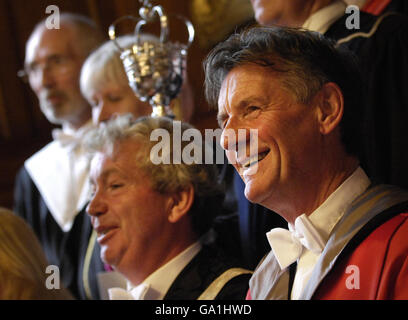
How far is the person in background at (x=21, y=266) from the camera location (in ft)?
7.90

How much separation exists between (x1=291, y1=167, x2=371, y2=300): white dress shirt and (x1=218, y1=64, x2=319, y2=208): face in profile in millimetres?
82

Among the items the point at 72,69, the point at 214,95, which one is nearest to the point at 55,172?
the point at 72,69

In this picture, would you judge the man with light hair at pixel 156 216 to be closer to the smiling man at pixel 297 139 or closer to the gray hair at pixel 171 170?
the gray hair at pixel 171 170

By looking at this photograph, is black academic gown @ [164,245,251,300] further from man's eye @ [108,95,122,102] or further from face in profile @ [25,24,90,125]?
face in profile @ [25,24,90,125]

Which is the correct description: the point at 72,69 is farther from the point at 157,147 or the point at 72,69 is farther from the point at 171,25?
the point at 157,147

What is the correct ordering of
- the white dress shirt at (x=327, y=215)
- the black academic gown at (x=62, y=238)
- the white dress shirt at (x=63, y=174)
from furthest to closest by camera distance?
the white dress shirt at (x=63, y=174) < the black academic gown at (x=62, y=238) < the white dress shirt at (x=327, y=215)

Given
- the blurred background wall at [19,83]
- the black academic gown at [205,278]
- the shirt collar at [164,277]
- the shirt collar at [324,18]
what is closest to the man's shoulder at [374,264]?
the black academic gown at [205,278]

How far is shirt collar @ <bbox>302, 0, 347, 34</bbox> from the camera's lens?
9.14ft

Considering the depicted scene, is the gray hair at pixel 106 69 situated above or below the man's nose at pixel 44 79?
above

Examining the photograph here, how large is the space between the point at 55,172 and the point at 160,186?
193 cm

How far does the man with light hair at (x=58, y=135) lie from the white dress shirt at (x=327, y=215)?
2.26m

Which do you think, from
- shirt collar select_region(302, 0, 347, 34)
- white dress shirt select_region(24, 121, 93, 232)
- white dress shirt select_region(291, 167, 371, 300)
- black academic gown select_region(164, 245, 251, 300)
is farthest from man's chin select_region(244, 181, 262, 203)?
white dress shirt select_region(24, 121, 93, 232)

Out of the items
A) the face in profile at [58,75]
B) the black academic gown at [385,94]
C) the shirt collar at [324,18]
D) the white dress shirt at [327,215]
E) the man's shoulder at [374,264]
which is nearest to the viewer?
the man's shoulder at [374,264]

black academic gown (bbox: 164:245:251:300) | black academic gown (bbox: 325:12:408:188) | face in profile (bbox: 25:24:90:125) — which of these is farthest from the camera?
face in profile (bbox: 25:24:90:125)
